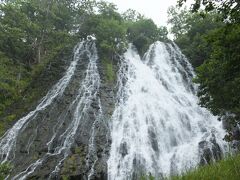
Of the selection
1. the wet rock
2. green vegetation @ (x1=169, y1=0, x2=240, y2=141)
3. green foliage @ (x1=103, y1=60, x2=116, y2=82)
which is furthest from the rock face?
green vegetation @ (x1=169, y1=0, x2=240, y2=141)

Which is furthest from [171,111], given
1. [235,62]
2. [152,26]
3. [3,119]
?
[152,26]

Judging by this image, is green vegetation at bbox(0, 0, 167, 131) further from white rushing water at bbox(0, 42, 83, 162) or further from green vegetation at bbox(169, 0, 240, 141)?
green vegetation at bbox(169, 0, 240, 141)

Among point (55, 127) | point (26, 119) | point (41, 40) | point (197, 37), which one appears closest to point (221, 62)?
point (55, 127)

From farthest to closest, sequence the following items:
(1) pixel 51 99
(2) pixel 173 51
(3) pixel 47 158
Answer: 1. (2) pixel 173 51
2. (1) pixel 51 99
3. (3) pixel 47 158

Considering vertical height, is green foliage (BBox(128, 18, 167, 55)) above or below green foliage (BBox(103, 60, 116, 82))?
above

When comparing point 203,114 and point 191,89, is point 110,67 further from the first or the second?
point 203,114

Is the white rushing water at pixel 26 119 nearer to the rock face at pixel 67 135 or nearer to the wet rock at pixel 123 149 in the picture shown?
the rock face at pixel 67 135

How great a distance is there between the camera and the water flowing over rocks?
1312cm

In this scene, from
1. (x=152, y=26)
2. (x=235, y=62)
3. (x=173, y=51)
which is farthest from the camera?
(x=152, y=26)

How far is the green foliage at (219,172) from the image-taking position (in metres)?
4.79

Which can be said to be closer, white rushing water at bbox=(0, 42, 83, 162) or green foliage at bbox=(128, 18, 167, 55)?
white rushing water at bbox=(0, 42, 83, 162)

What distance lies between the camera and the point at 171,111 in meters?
18.3

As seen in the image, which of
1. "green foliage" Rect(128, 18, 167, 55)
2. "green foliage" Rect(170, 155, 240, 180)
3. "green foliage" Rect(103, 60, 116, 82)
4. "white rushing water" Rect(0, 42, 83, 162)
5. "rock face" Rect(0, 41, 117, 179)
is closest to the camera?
"green foliage" Rect(170, 155, 240, 180)

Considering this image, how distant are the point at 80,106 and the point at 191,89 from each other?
983 centimetres
